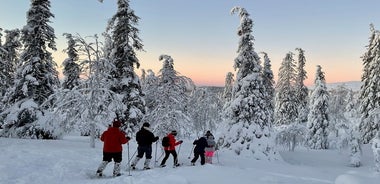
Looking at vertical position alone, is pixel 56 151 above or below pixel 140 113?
below

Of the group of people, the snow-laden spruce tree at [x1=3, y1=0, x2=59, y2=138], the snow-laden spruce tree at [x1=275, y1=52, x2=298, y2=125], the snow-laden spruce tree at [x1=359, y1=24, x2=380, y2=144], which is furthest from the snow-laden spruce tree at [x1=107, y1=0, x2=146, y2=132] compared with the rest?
the snow-laden spruce tree at [x1=275, y1=52, x2=298, y2=125]

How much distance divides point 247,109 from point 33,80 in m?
16.1

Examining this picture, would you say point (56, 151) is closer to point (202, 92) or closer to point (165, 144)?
point (165, 144)

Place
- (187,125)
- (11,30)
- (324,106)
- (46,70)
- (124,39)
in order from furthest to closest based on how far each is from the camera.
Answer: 1. (324,106)
2. (11,30)
3. (124,39)
4. (46,70)
5. (187,125)

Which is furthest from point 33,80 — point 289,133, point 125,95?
point 289,133

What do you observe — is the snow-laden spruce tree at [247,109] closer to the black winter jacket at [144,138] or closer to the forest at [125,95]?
the forest at [125,95]

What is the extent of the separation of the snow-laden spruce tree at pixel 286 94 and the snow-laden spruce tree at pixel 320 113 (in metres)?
6.66

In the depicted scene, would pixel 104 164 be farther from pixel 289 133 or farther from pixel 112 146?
pixel 289 133

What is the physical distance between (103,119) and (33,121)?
7.05 meters

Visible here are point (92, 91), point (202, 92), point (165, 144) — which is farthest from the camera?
point (202, 92)

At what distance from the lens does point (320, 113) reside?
44688mm

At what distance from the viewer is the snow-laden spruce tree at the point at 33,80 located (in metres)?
25.8

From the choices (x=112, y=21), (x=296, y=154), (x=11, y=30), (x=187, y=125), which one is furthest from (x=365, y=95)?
(x=11, y=30)

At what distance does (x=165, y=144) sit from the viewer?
52.1 feet
